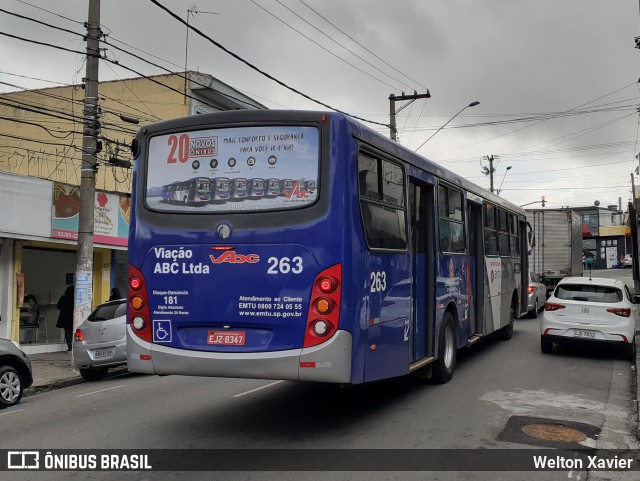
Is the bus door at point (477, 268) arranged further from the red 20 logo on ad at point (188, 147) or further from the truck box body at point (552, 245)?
the truck box body at point (552, 245)

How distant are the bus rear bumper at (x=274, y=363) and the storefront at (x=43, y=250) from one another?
984 cm

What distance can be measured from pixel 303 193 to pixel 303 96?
1019 centimetres

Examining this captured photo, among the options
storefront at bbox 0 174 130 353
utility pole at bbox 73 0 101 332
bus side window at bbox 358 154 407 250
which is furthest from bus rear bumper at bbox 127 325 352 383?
storefront at bbox 0 174 130 353

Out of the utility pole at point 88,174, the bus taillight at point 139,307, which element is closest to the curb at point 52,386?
the utility pole at point 88,174

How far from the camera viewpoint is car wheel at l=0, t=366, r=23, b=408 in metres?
9.20

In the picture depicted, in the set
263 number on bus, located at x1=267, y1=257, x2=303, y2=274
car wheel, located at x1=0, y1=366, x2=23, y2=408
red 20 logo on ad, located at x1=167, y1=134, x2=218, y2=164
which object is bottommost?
car wheel, located at x1=0, y1=366, x2=23, y2=408

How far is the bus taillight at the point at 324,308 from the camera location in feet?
19.5

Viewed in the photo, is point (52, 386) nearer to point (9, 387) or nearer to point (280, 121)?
point (9, 387)

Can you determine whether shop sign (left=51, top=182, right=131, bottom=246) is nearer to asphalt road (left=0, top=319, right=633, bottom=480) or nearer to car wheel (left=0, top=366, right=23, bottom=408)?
asphalt road (left=0, top=319, right=633, bottom=480)

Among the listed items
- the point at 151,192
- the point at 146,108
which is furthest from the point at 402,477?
the point at 146,108

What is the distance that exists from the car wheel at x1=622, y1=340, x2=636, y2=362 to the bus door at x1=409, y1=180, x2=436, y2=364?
17.7 feet

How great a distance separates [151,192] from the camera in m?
6.87

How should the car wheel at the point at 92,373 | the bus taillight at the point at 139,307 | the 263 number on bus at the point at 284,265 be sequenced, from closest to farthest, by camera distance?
the 263 number on bus at the point at 284,265, the bus taillight at the point at 139,307, the car wheel at the point at 92,373

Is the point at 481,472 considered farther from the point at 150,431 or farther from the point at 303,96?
the point at 303,96
